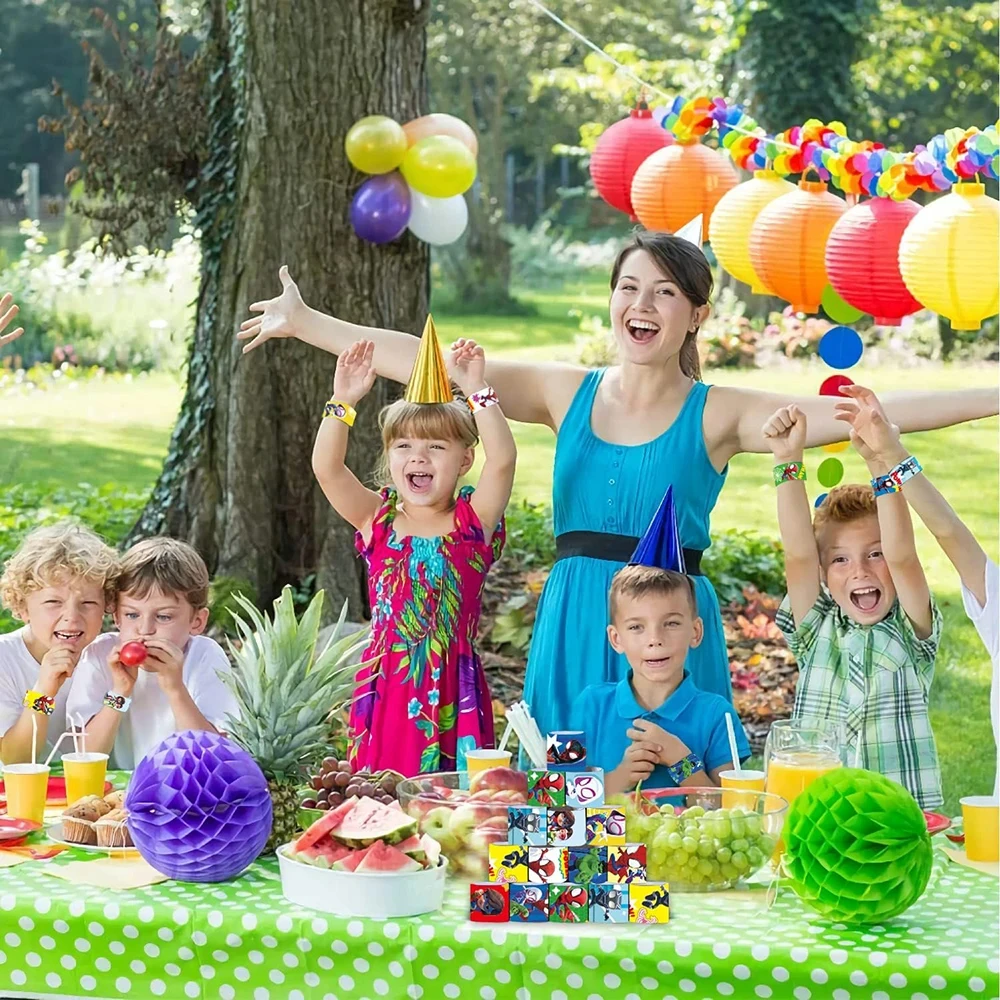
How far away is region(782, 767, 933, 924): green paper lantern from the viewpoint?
2285 millimetres

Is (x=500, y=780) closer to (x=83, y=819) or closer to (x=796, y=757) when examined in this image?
(x=796, y=757)

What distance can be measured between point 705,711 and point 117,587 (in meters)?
1.32

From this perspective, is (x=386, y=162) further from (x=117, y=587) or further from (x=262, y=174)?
(x=117, y=587)

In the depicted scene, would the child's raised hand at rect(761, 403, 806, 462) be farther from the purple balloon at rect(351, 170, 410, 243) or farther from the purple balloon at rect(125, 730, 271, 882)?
the purple balloon at rect(351, 170, 410, 243)

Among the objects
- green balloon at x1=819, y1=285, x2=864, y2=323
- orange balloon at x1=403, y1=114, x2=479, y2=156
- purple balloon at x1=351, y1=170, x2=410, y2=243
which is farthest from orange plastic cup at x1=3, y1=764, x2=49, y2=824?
orange balloon at x1=403, y1=114, x2=479, y2=156

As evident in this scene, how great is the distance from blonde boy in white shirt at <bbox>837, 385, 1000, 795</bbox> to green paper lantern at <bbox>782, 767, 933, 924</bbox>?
74cm

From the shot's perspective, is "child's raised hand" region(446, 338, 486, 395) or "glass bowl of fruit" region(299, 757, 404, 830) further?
"child's raised hand" region(446, 338, 486, 395)

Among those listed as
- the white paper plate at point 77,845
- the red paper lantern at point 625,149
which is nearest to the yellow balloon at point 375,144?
the red paper lantern at point 625,149

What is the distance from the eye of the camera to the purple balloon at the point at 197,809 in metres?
2.46

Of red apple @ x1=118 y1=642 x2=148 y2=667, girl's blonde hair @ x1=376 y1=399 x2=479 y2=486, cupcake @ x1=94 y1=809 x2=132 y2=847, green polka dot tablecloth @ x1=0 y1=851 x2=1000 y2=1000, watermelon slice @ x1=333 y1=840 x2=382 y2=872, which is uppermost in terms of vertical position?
girl's blonde hair @ x1=376 y1=399 x2=479 y2=486

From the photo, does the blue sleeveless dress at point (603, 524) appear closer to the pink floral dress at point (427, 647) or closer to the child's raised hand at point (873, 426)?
the pink floral dress at point (427, 647)

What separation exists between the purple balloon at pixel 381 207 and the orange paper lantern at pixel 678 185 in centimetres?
107

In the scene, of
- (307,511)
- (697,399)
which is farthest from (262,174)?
(697,399)

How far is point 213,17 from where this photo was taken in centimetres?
641
